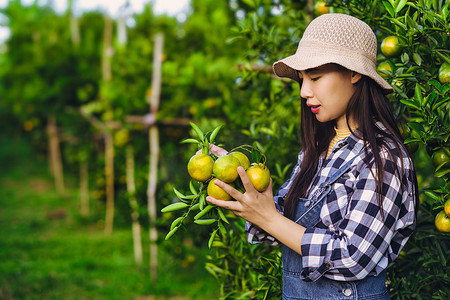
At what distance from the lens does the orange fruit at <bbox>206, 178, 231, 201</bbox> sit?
1.27 meters

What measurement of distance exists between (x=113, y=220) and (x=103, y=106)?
7.67ft

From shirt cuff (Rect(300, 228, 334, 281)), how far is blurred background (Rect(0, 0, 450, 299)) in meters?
0.40

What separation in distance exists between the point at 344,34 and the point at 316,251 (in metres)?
0.65

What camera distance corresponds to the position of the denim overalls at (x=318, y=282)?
1298 millimetres

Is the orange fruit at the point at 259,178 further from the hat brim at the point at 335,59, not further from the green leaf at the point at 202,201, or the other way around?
the hat brim at the point at 335,59

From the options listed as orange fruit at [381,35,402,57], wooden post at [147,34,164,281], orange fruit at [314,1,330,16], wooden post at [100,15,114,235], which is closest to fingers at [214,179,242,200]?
orange fruit at [381,35,402,57]

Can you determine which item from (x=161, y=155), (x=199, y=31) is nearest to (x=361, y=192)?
(x=161, y=155)

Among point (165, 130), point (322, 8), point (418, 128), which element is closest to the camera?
point (418, 128)

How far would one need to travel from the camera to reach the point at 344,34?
4.46ft

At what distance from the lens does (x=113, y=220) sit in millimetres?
7301

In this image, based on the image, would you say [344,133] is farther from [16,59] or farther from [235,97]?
[16,59]

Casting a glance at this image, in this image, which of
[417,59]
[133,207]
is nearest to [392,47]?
[417,59]

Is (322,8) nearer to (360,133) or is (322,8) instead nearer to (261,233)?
(360,133)

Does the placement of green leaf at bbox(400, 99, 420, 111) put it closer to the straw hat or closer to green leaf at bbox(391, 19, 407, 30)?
the straw hat
